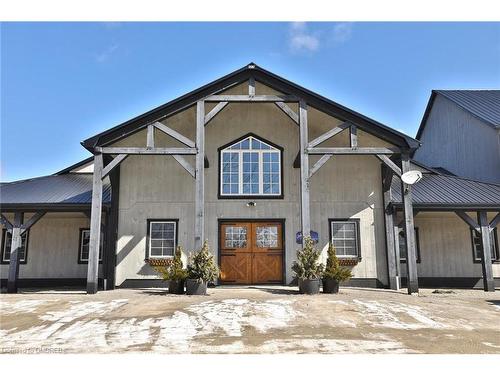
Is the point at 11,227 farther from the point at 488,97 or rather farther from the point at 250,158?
the point at 488,97

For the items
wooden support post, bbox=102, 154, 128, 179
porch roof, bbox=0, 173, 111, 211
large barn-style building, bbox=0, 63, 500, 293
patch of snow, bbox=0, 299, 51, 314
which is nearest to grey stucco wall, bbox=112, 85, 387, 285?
large barn-style building, bbox=0, 63, 500, 293

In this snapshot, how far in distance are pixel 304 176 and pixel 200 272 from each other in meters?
3.55

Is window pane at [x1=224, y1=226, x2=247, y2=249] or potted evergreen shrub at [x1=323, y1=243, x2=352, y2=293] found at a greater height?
window pane at [x1=224, y1=226, x2=247, y2=249]

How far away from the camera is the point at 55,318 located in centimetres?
779

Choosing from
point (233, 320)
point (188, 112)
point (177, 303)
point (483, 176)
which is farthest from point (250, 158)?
point (483, 176)

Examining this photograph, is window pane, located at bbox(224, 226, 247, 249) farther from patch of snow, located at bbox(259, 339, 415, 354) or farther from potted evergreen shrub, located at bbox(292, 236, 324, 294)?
patch of snow, located at bbox(259, 339, 415, 354)

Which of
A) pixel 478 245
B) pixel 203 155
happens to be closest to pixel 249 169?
pixel 203 155

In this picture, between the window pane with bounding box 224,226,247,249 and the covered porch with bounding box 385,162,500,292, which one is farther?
the window pane with bounding box 224,226,247,249

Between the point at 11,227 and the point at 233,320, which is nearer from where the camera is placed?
the point at 233,320

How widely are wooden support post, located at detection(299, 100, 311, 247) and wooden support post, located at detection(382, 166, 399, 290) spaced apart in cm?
281

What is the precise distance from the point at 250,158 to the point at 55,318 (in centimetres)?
719

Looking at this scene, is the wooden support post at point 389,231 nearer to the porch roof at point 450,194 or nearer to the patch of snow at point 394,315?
the porch roof at point 450,194

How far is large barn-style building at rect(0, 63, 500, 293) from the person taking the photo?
39.9ft

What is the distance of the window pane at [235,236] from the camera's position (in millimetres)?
12930
